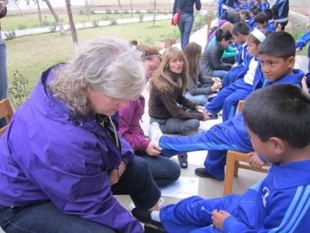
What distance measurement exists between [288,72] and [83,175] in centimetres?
164

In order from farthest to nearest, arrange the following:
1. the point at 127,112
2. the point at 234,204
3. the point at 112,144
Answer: the point at 127,112, the point at 234,204, the point at 112,144

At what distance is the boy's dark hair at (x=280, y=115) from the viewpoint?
1021 mm

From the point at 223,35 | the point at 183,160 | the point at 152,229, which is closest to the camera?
the point at 152,229

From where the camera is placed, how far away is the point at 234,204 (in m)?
1.38

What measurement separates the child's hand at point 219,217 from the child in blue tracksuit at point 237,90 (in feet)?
5.04

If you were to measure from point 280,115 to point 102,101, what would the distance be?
622mm

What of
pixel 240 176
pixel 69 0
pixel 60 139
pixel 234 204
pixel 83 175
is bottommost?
pixel 240 176

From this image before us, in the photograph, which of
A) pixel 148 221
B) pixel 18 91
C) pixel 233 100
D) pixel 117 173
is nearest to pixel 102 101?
pixel 117 173

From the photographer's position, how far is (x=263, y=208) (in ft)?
3.66

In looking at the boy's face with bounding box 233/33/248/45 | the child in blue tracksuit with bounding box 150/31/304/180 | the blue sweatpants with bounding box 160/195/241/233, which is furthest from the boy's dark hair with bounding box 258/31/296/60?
the boy's face with bounding box 233/33/248/45

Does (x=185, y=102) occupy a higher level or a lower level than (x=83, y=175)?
lower

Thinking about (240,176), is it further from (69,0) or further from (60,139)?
(69,0)

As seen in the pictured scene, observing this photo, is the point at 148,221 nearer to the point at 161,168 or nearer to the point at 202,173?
the point at 161,168

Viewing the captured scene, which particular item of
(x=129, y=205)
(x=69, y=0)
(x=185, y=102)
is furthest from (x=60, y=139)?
(x=69, y=0)
